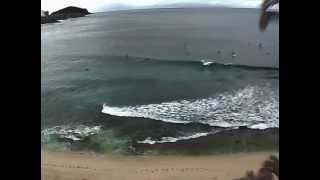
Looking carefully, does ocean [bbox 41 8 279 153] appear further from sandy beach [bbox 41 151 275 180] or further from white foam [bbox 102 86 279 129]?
sandy beach [bbox 41 151 275 180]

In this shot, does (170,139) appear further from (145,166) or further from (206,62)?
(206,62)

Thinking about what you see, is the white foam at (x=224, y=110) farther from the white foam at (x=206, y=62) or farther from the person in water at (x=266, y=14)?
the person in water at (x=266, y=14)

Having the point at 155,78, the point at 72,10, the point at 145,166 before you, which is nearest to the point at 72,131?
the point at 145,166

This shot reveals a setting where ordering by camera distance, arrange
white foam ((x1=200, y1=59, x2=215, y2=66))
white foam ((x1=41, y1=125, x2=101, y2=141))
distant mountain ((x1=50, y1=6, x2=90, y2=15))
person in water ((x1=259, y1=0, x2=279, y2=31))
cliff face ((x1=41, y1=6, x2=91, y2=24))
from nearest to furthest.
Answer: person in water ((x1=259, y1=0, x2=279, y2=31)) → cliff face ((x1=41, y1=6, x2=91, y2=24)) → distant mountain ((x1=50, y1=6, x2=90, y2=15)) → white foam ((x1=41, y1=125, x2=101, y2=141)) → white foam ((x1=200, y1=59, x2=215, y2=66))

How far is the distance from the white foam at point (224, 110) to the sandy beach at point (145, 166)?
0.88 feet

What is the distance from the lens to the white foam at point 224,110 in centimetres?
316

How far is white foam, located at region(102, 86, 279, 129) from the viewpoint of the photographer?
3160 mm

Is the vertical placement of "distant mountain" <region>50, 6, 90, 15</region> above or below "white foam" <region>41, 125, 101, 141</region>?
above

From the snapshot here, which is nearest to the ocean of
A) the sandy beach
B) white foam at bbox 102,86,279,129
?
white foam at bbox 102,86,279,129

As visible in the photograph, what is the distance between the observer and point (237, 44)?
337cm
